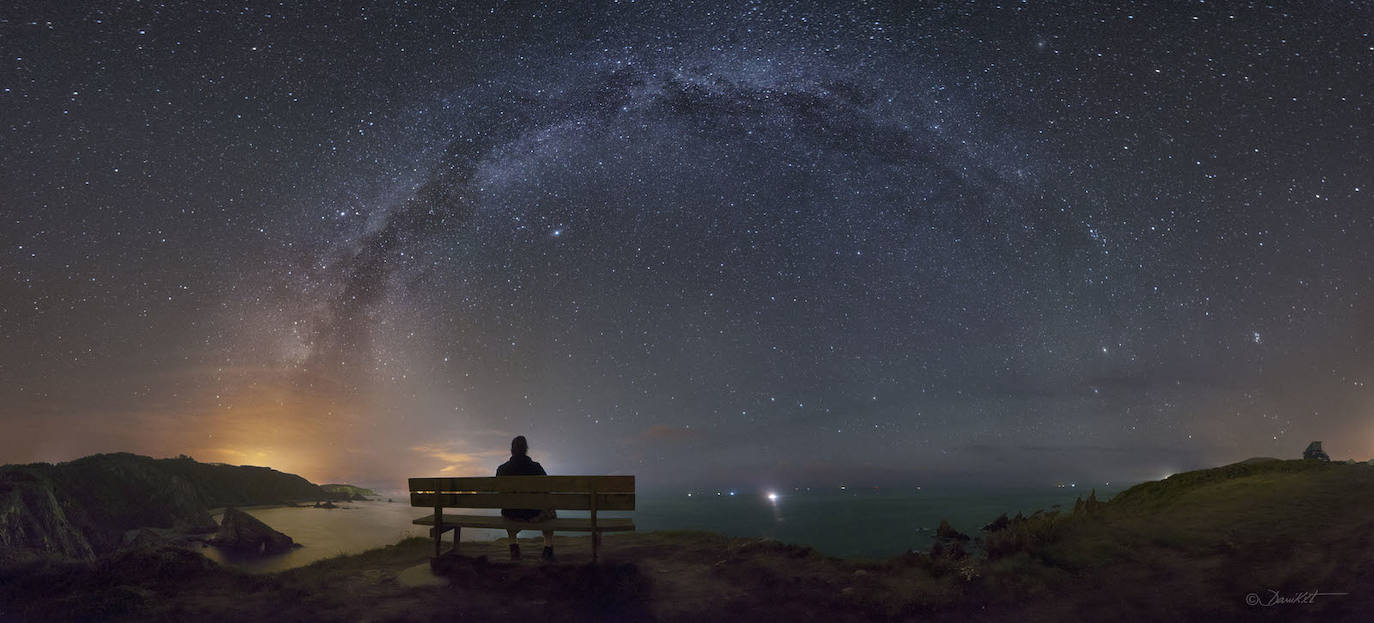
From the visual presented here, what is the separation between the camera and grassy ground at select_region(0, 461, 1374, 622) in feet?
19.2

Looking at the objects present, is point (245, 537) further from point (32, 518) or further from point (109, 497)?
point (109, 497)

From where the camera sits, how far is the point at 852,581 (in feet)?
24.2

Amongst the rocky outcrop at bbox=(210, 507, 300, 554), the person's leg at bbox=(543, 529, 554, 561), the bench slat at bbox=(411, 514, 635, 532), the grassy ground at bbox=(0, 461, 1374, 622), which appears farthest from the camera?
the rocky outcrop at bbox=(210, 507, 300, 554)

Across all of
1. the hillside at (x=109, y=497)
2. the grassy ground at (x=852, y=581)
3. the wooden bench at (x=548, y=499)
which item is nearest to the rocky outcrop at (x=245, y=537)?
the hillside at (x=109, y=497)

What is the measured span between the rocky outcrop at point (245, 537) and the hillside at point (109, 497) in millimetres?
4107

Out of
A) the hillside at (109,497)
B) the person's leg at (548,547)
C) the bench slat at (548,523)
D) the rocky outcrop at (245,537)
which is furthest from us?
the rocky outcrop at (245,537)

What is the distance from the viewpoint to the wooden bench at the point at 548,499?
7680 millimetres

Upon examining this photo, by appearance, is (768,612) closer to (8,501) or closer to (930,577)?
(930,577)

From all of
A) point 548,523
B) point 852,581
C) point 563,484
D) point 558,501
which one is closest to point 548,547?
point 548,523

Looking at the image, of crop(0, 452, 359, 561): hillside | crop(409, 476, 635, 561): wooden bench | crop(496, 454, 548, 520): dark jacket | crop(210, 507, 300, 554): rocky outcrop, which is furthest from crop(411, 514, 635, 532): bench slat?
crop(210, 507, 300, 554): rocky outcrop

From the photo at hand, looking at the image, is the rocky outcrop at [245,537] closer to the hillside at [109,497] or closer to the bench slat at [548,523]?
the hillside at [109,497]

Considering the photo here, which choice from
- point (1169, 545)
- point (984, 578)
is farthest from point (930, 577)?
point (1169, 545)

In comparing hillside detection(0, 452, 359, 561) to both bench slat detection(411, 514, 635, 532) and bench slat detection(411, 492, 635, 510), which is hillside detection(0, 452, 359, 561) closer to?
bench slat detection(411, 514, 635, 532)

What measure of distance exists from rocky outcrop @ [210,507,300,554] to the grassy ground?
19623 millimetres
